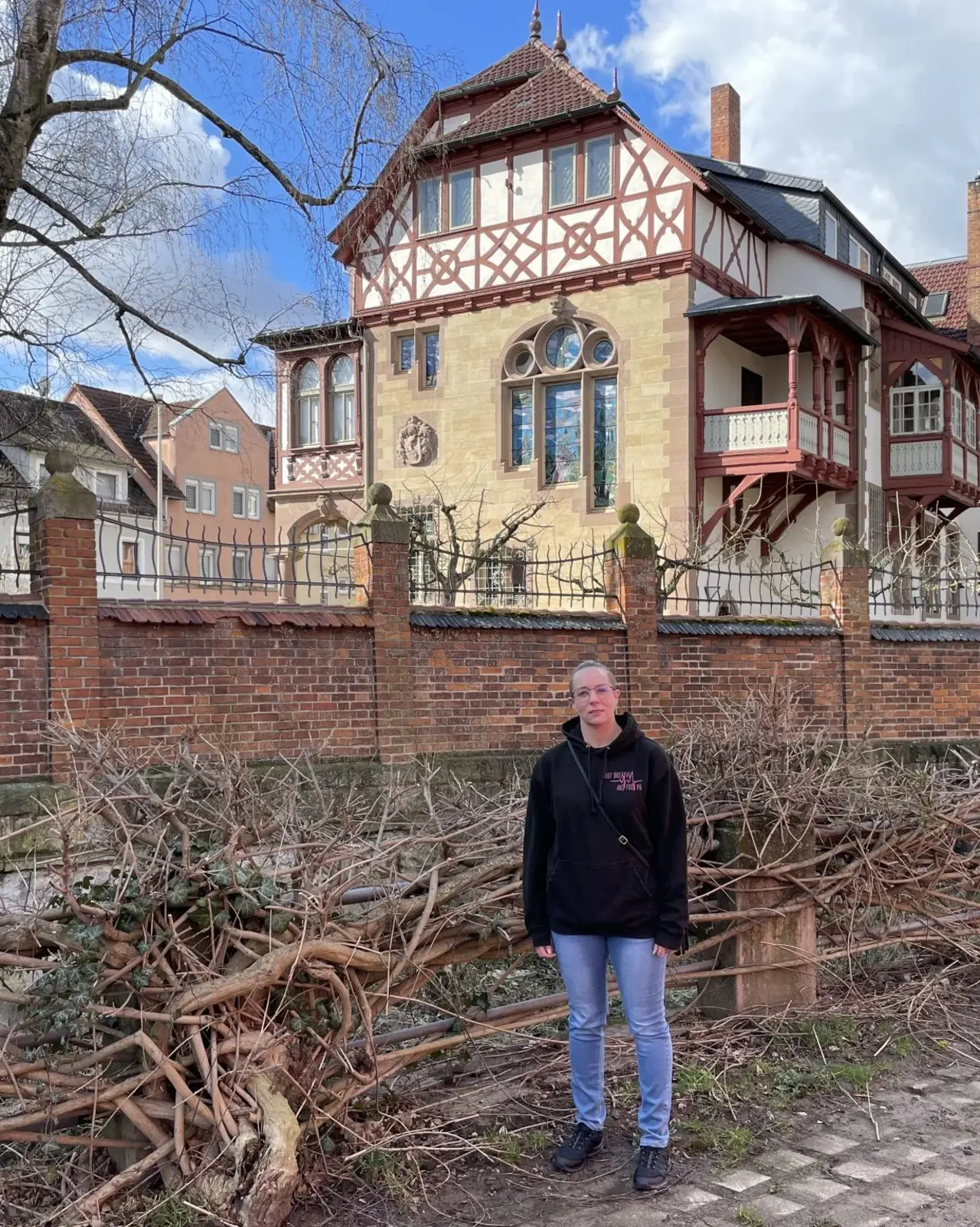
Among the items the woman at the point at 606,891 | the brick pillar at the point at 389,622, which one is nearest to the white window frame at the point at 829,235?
the brick pillar at the point at 389,622

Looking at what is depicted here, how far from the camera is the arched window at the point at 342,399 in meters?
24.5

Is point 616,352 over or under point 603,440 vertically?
over

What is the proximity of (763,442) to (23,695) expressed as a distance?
14673 millimetres

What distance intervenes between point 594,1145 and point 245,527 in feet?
128

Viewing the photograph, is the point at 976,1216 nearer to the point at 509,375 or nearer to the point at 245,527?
the point at 509,375

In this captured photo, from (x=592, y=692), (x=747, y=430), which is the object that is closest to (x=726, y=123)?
(x=747, y=430)

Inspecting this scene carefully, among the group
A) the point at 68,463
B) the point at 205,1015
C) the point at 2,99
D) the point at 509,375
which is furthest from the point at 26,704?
the point at 509,375

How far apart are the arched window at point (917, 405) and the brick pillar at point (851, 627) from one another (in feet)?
41.7

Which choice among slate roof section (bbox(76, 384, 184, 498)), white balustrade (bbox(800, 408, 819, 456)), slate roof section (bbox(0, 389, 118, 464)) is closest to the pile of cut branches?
slate roof section (bbox(0, 389, 118, 464))

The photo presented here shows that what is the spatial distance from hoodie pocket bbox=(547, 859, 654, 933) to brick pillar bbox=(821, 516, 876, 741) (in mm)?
8615

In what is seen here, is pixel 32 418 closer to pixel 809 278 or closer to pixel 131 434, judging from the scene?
pixel 809 278

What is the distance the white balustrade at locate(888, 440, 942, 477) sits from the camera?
22.9 meters

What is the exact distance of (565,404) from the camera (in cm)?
2127

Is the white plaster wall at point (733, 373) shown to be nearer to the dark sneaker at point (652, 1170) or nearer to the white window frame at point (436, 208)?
the white window frame at point (436, 208)
